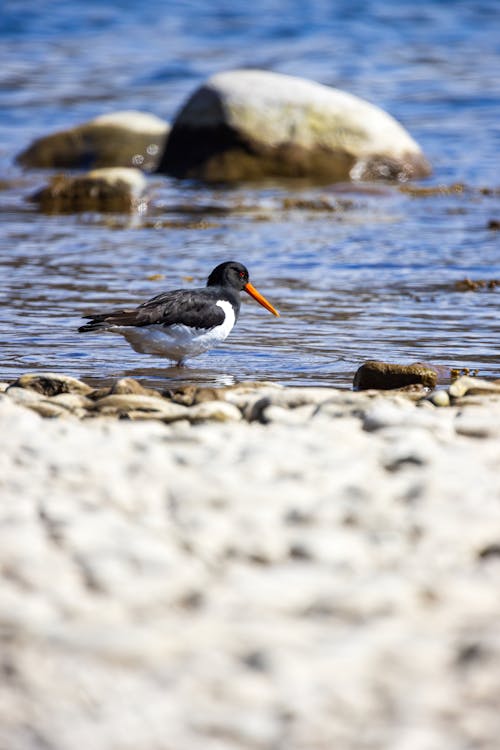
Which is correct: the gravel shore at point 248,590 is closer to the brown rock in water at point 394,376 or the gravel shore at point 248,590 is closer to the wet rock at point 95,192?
the brown rock in water at point 394,376

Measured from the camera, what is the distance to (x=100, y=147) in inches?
675

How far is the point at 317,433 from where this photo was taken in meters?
4.51

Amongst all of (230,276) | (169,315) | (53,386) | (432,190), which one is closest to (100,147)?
(432,190)

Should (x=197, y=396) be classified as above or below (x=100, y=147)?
below

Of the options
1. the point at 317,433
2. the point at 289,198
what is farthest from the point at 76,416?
the point at 289,198

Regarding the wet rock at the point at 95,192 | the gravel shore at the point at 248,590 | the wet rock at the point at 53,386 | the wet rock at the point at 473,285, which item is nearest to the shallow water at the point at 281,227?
the wet rock at the point at 473,285

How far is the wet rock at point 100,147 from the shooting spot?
1702 cm

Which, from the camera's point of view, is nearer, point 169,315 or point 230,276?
point 169,315

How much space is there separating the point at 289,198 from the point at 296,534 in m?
10.9

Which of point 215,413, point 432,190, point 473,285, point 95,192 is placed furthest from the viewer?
point 432,190

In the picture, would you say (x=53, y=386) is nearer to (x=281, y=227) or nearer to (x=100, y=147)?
(x=281, y=227)

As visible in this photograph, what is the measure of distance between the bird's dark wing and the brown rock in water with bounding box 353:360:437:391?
1.24m

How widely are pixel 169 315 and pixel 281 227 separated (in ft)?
17.8

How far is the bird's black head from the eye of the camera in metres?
7.74
